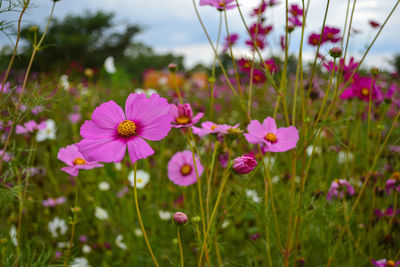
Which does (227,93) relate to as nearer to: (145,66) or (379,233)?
(379,233)

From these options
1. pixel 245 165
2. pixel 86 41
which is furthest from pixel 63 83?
pixel 86 41

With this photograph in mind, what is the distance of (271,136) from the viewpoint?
67 cm

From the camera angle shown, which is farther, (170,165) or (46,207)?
(46,207)

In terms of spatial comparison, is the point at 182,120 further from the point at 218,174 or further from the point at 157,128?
the point at 218,174

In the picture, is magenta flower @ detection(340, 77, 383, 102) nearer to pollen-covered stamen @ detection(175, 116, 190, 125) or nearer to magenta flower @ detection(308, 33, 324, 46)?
magenta flower @ detection(308, 33, 324, 46)

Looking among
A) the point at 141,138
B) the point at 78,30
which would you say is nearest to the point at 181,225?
the point at 141,138

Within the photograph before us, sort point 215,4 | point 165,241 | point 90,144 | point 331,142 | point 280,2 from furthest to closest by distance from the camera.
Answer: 1. point 331,142
2. point 165,241
3. point 280,2
4. point 215,4
5. point 90,144

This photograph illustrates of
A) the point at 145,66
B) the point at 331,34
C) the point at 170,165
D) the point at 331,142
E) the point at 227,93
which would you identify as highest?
the point at 331,34

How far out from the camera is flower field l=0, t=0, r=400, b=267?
1.92 ft

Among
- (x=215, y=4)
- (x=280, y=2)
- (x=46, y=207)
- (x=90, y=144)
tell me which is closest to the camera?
(x=90, y=144)

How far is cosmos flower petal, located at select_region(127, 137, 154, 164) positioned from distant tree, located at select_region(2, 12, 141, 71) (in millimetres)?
11273

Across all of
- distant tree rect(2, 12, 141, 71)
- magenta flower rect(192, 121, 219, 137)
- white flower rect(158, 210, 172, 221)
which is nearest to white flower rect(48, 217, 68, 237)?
white flower rect(158, 210, 172, 221)

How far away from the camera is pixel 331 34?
0.99 metres

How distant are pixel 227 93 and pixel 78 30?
9.99 metres
